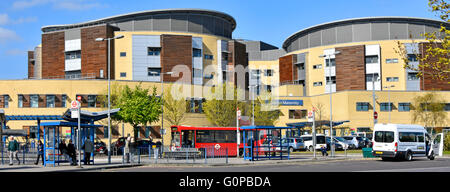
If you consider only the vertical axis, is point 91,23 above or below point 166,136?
above

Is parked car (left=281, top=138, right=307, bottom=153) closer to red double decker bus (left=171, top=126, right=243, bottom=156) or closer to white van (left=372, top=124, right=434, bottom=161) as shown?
red double decker bus (left=171, top=126, right=243, bottom=156)

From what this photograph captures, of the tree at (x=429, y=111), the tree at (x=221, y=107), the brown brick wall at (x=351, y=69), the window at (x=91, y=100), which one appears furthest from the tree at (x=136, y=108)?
the tree at (x=429, y=111)

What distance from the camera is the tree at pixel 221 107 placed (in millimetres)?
63562

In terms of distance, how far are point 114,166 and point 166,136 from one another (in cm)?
3815

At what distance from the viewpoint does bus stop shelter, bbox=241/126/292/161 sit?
3133 cm

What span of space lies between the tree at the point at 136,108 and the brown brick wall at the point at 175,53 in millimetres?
17255

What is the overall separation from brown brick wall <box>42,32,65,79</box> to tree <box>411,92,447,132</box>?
5248cm

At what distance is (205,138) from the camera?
123 feet

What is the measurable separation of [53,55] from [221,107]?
2758 centimetres

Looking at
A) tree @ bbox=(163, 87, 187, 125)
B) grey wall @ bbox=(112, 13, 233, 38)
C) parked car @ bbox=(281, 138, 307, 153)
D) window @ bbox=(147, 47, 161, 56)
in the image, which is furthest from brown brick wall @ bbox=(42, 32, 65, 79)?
parked car @ bbox=(281, 138, 307, 153)
